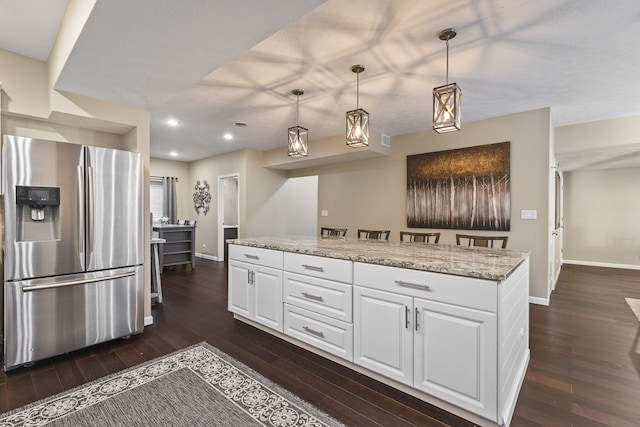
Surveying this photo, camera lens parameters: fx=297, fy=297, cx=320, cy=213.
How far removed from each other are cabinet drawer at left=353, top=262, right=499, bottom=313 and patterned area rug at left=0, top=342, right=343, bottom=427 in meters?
0.85

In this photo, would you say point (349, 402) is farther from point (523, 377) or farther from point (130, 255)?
point (130, 255)

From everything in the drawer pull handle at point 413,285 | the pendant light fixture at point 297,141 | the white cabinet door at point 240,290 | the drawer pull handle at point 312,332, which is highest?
the pendant light fixture at point 297,141

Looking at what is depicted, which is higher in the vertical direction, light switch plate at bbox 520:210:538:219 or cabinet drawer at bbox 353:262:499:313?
light switch plate at bbox 520:210:538:219

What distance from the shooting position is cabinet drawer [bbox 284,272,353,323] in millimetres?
2203

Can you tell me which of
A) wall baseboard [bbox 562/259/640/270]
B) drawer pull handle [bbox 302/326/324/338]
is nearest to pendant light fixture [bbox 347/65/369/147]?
drawer pull handle [bbox 302/326/324/338]

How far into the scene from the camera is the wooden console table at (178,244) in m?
5.91

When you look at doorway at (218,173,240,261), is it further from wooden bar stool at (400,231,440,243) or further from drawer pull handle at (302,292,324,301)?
drawer pull handle at (302,292,324,301)

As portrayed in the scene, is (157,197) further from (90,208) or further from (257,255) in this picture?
(257,255)

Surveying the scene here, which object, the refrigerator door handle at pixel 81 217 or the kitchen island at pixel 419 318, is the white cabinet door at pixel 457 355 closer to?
the kitchen island at pixel 419 318

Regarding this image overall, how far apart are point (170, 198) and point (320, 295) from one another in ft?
21.6

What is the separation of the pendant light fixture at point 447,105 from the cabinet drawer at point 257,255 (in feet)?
5.61

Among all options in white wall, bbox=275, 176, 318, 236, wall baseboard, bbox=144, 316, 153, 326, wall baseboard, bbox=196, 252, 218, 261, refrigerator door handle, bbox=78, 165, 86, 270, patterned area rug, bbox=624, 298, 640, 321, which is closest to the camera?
refrigerator door handle, bbox=78, 165, 86, 270

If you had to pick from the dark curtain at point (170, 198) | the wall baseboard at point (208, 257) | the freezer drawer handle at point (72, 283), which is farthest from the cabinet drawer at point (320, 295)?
the dark curtain at point (170, 198)

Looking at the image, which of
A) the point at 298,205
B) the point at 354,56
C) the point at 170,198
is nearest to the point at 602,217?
the point at 298,205
